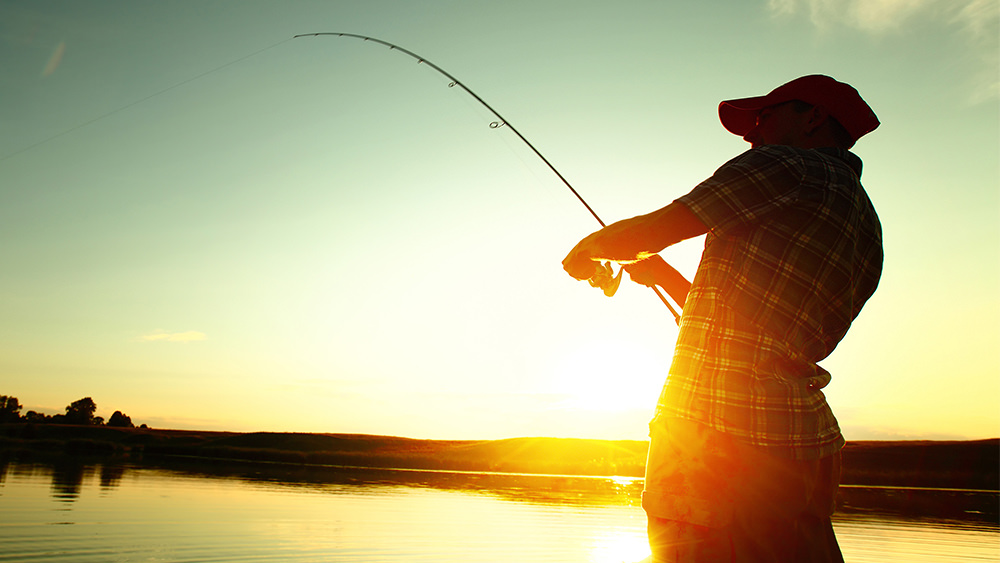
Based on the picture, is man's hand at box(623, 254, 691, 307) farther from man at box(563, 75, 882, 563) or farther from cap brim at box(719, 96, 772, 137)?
man at box(563, 75, 882, 563)

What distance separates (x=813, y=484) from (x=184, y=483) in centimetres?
2581

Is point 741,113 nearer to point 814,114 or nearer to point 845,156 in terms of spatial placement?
point 814,114

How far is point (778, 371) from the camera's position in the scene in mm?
1712

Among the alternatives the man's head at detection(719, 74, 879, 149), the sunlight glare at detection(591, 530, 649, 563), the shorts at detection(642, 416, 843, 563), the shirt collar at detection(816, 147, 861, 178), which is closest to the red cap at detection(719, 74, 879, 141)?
the man's head at detection(719, 74, 879, 149)

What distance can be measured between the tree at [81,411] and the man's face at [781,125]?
9051 centimetres

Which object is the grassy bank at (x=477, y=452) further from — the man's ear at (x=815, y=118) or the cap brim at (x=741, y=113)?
the man's ear at (x=815, y=118)

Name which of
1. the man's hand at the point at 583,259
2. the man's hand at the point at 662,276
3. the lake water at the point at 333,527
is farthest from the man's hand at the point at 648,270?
the lake water at the point at 333,527

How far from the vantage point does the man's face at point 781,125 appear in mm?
2141

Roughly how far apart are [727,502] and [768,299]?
1.90ft

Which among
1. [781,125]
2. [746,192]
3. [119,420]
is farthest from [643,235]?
[119,420]

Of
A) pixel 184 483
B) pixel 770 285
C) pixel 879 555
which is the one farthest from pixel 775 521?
pixel 184 483

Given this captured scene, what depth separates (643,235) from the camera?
1901 mm

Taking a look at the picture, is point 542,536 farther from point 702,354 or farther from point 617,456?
point 617,456

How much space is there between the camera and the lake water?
437 inches
